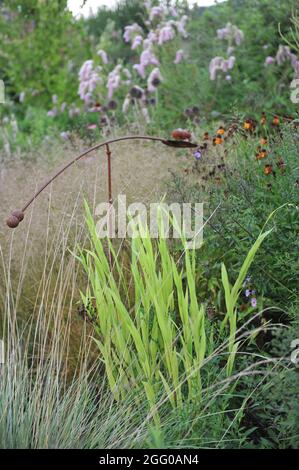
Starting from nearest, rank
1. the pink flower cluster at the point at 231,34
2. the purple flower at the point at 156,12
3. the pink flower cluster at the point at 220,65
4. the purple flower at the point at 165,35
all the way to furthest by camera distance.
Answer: the pink flower cluster at the point at 220,65, the pink flower cluster at the point at 231,34, the purple flower at the point at 165,35, the purple flower at the point at 156,12

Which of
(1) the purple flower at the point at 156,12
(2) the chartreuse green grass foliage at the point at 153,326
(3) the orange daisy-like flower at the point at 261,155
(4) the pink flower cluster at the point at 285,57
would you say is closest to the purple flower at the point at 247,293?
(2) the chartreuse green grass foliage at the point at 153,326

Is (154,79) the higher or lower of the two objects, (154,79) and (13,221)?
the higher

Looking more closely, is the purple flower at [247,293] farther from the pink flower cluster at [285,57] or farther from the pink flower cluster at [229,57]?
the pink flower cluster at [229,57]

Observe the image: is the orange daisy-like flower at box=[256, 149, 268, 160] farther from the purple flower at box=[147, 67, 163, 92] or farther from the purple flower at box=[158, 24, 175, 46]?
the purple flower at box=[158, 24, 175, 46]

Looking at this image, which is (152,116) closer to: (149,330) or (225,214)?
(225,214)

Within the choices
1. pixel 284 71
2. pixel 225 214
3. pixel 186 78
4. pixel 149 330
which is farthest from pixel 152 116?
pixel 149 330

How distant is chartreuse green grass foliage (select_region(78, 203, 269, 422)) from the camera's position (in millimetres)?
2968

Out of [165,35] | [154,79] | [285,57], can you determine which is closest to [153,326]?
[285,57]

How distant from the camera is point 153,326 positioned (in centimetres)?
314

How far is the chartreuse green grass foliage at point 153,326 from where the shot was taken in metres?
2.97

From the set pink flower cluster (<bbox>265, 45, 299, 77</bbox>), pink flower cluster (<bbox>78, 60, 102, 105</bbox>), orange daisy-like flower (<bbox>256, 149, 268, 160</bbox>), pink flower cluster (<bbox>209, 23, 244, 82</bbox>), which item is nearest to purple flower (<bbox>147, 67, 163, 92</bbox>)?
pink flower cluster (<bbox>209, 23, 244, 82</bbox>)

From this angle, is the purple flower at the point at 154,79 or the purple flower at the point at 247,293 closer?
the purple flower at the point at 247,293

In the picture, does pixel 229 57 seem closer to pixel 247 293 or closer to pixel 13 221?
pixel 247 293

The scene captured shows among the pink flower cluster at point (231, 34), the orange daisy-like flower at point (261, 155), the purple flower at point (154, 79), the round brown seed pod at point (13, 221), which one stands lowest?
the round brown seed pod at point (13, 221)
